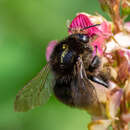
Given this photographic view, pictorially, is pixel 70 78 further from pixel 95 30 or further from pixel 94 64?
pixel 95 30

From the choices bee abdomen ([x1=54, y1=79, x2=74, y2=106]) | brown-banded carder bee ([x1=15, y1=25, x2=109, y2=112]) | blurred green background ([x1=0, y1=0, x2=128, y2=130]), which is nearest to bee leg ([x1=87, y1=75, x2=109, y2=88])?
brown-banded carder bee ([x1=15, y1=25, x2=109, y2=112])

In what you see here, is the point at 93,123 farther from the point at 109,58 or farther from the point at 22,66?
the point at 22,66

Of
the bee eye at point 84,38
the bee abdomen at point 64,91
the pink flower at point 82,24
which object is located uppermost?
the pink flower at point 82,24

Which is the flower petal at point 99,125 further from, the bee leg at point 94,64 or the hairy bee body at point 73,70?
the bee leg at point 94,64

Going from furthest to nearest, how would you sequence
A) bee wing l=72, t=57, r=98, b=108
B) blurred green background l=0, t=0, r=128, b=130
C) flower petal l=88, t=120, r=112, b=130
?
blurred green background l=0, t=0, r=128, b=130, flower petal l=88, t=120, r=112, b=130, bee wing l=72, t=57, r=98, b=108

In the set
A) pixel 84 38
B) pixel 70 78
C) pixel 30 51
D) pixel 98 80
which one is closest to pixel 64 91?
pixel 70 78

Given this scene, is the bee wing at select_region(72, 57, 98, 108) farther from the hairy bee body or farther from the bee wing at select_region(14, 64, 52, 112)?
the bee wing at select_region(14, 64, 52, 112)

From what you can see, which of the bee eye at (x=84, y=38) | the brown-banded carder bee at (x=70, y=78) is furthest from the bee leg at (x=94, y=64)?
the bee eye at (x=84, y=38)

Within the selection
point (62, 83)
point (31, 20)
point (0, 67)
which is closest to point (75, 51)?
point (62, 83)
